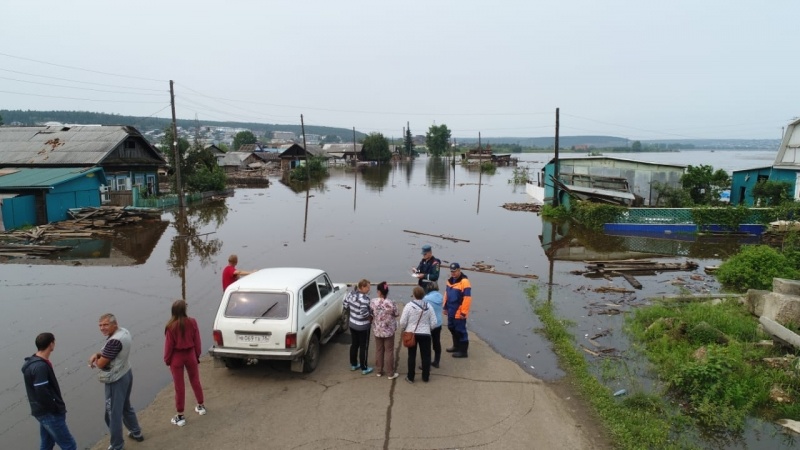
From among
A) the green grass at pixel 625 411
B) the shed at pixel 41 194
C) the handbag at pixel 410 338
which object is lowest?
the green grass at pixel 625 411

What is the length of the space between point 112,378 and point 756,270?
53.1 feet

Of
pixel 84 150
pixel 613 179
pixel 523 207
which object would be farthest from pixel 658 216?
pixel 84 150

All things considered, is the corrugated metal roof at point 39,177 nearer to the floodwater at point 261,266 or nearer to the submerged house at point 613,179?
the floodwater at point 261,266

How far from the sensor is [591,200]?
27.7 metres

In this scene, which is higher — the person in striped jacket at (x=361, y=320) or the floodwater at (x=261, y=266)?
the person in striped jacket at (x=361, y=320)

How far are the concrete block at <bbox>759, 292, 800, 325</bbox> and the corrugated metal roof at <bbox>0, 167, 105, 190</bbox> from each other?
27895 millimetres

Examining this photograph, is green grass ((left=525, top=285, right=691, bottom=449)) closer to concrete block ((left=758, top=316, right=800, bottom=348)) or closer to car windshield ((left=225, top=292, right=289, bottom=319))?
concrete block ((left=758, top=316, right=800, bottom=348))

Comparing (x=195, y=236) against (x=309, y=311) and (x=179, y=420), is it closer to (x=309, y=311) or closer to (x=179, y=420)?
(x=309, y=311)

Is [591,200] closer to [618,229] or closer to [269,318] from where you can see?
[618,229]

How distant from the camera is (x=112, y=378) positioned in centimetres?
575

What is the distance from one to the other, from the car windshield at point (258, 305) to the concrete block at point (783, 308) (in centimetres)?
974

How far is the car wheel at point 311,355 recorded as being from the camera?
8.12 meters

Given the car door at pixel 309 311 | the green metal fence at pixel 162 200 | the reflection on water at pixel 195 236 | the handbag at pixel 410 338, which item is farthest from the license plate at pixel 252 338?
the green metal fence at pixel 162 200

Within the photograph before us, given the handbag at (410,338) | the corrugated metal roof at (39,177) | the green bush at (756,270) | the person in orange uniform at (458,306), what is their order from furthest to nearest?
the corrugated metal roof at (39,177)
the green bush at (756,270)
the person in orange uniform at (458,306)
the handbag at (410,338)
